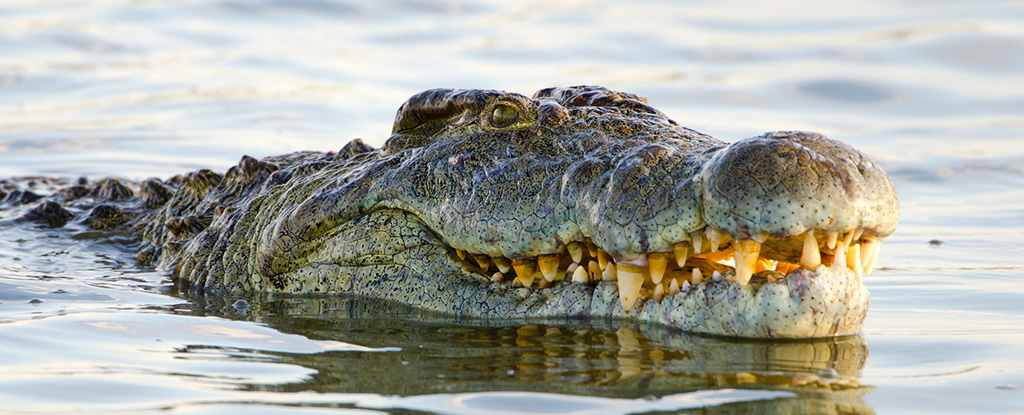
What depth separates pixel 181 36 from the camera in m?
17.1

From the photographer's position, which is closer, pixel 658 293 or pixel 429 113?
pixel 658 293

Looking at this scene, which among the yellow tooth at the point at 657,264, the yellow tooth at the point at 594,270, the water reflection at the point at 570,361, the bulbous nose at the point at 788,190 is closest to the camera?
the water reflection at the point at 570,361

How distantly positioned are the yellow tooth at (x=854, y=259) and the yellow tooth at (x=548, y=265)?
0.95 metres

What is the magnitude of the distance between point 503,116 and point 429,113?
0.42m

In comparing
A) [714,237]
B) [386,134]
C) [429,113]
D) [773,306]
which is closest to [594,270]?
[714,237]

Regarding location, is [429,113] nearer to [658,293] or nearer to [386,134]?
[658,293]

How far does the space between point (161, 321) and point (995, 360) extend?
9.18 feet

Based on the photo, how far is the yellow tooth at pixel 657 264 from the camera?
10.3 ft

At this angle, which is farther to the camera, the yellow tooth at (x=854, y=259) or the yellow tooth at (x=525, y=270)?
the yellow tooth at (x=525, y=270)

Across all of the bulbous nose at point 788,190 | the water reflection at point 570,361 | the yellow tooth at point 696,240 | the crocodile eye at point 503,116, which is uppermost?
the crocodile eye at point 503,116

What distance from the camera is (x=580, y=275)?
11.4ft

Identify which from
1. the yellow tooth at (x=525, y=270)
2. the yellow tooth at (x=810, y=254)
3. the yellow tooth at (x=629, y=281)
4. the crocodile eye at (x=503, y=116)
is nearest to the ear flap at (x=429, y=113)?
the crocodile eye at (x=503, y=116)

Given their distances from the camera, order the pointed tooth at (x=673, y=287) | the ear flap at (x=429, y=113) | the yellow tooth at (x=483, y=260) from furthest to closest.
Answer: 1. the ear flap at (x=429, y=113)
2. the yellow tooth at (x=483, y=260)
3. the pointed tooth at (x=673, y=287)

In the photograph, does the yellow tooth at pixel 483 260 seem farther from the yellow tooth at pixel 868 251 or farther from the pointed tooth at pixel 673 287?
the yellow tooth at pixel 868 251
